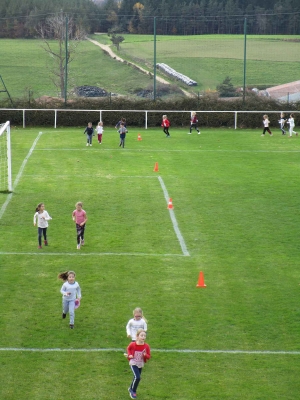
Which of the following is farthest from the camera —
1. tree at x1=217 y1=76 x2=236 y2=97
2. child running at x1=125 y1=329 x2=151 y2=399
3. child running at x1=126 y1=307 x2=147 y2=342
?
tree at x1=217 y1=76 x2=236 y2=97

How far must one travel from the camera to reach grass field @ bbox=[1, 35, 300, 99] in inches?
2420

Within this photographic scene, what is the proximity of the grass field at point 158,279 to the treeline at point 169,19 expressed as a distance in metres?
32.3

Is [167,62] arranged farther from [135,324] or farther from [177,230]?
[135,324]

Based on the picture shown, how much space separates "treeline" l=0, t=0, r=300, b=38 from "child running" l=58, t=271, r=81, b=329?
47589mm

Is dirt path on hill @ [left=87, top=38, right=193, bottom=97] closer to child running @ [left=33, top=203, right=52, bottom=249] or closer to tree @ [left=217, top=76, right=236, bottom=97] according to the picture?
tree @ [left=217, top=76, right=236, bottom=97]

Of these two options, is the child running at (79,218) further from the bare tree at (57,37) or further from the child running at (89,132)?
the bare tree at (57,37)

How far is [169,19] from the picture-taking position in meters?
65.4

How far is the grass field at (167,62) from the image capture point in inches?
2420

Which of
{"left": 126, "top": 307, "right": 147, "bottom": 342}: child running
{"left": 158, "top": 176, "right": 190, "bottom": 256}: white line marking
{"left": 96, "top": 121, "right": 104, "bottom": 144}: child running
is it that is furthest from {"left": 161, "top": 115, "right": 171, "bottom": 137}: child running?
{"left": 126, "top": 307, "right": 147, "bottom": 342}: child running

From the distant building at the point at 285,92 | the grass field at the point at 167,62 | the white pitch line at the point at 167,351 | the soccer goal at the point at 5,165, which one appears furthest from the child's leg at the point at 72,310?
the grass field at the point at 167,62

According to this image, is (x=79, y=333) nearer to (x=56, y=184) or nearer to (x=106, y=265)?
(x=106, y=265)

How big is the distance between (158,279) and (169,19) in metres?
49.8

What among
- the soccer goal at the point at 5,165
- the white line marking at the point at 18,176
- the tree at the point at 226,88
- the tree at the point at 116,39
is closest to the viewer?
the white line marking at the point at 18,176

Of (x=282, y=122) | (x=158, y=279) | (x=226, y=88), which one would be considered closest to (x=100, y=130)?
(x=282, y=122)
